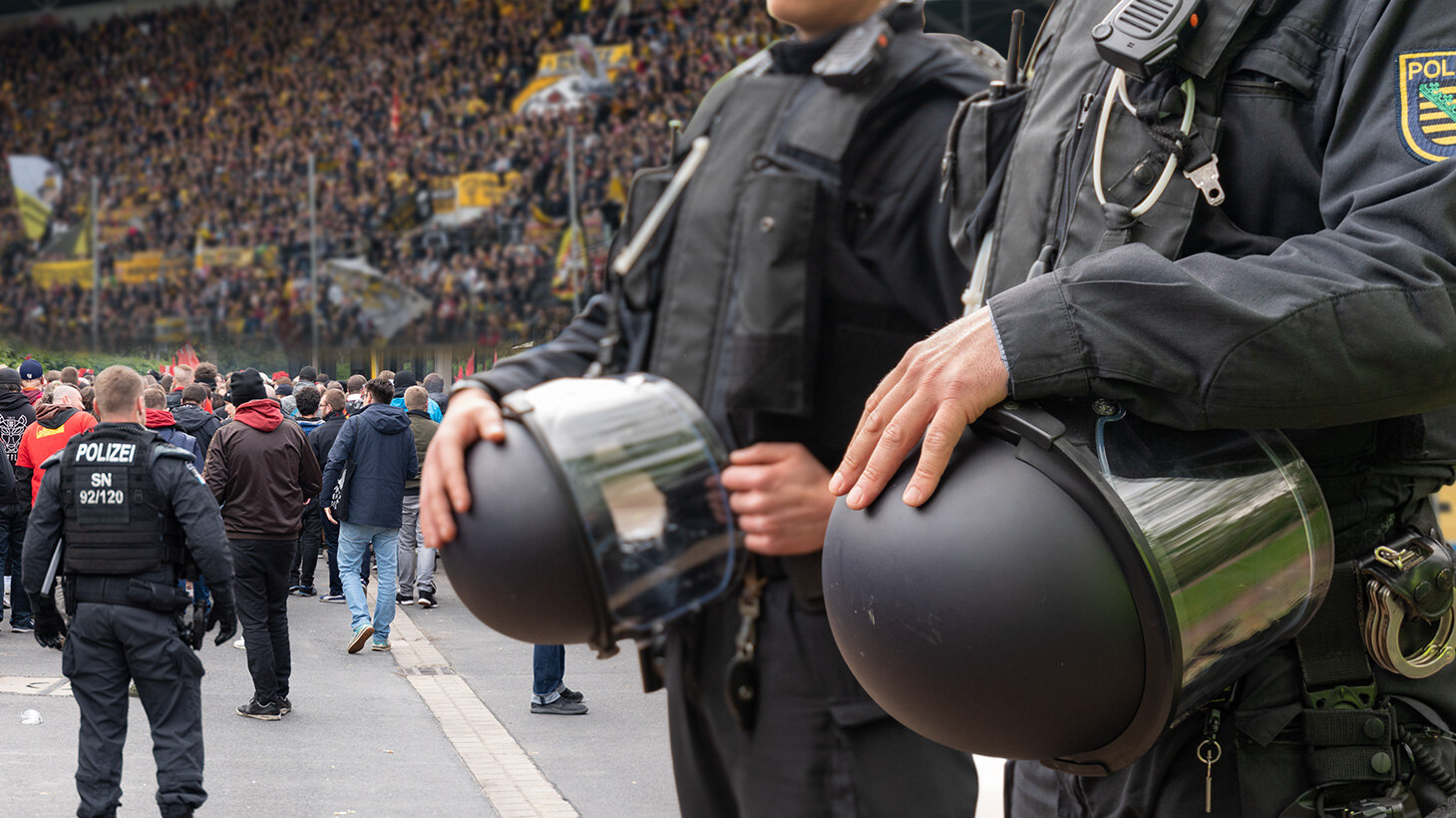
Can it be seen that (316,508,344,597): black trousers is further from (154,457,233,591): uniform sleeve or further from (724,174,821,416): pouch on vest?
(724,174,821,416): pouch on vest

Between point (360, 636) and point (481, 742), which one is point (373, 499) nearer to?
point (360, 636)

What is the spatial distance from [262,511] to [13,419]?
4.15 metres

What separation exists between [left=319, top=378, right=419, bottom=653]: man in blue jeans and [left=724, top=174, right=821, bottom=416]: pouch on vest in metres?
8.98

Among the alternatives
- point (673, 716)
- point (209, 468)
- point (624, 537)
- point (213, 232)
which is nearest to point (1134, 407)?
point (624, 537)

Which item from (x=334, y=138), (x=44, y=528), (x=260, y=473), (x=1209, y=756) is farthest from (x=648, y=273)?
(x=334, y=138)

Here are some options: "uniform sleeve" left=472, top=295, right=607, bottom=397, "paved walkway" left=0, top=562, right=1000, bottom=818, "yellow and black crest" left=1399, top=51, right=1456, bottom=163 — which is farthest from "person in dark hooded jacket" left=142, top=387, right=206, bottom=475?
"yellow and black crest" left=1399, top=51, right=1456, bottom=163

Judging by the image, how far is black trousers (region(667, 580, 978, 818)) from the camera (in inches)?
76.2

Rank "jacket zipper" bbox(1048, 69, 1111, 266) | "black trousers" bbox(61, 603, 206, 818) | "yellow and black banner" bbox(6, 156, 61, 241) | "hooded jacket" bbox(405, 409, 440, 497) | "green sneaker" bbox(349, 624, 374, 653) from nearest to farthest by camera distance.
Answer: "jacket zipper" bbox(1048, 69, 1111, 266) < "black trousers" bbox(61, 603, 206, 818) < "green sneaker" bbox(349, 624, 374, 653) < "hooded jacket" bbox(405, 409, 440, 497) < "yellow and black banner" bbox(6, 156, 61, 241)

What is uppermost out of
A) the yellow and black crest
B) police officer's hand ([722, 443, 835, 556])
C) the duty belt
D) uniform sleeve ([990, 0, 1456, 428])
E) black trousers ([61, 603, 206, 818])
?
the yellow and black crest

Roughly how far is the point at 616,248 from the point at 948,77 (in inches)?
23.6

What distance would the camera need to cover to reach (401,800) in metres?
6.50

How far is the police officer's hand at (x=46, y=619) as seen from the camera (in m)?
6.31

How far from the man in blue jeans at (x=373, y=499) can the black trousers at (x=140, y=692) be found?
418 cm

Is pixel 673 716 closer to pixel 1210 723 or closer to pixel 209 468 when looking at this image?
pixel 1210 723
